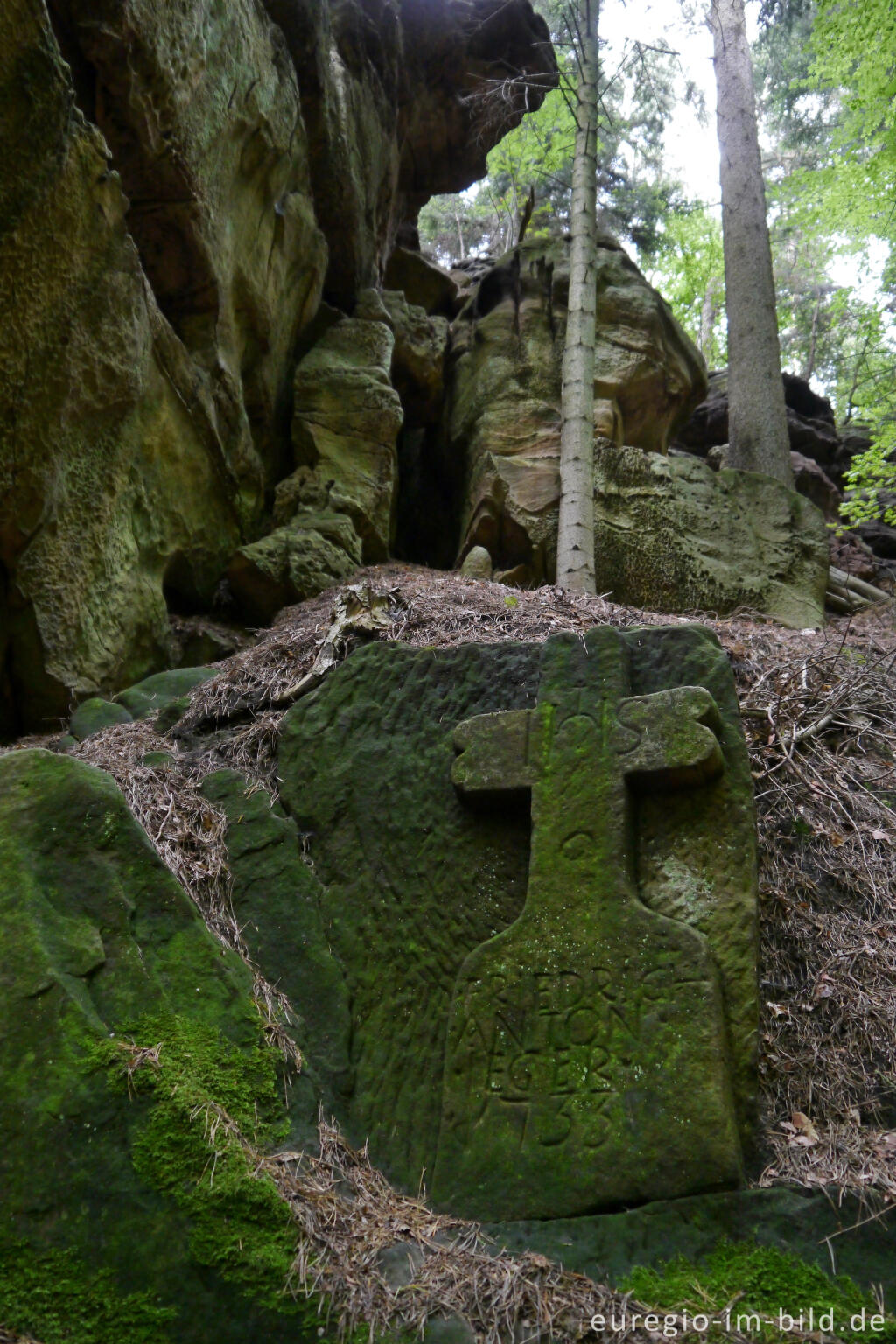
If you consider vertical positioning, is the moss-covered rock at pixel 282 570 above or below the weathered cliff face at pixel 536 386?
below

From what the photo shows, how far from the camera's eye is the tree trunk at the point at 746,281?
33.0 ft

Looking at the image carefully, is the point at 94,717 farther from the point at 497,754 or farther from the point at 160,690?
the point at 497,754

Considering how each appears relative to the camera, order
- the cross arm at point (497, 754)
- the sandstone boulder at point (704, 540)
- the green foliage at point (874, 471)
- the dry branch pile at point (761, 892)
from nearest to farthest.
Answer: the dry branch pile at point (761, 892) < the cross arm at point (497, 754) < the sandstone boulder at point (704, 540) < the green foliage at point (874, 471)

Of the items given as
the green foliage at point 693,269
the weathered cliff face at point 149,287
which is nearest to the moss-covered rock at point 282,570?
the weathered cliff face at point 149,287

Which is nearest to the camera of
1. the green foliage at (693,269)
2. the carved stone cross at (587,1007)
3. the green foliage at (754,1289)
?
the green foliage at (754,1289)

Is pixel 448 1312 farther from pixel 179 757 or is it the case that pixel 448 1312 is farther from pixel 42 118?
pixel 42 118

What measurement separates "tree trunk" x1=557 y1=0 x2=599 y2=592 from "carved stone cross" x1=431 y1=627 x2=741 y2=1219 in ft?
11.1

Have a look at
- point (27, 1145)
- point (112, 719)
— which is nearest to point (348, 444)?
point (112, 719)

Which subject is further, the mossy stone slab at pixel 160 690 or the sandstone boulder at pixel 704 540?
the sandstone boulder at pixel 704 540

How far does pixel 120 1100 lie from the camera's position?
2596 millimetres

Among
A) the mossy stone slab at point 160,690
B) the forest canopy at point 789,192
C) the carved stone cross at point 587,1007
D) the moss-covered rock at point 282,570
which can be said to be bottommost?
the carved stone cross at point 587,1007

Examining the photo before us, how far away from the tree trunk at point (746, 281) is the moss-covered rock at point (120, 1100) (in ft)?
27.5

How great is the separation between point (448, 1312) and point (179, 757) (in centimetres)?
272

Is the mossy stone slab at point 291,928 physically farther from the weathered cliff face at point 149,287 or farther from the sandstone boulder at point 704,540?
the sandstone boulder at point 704,540
